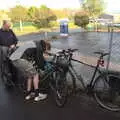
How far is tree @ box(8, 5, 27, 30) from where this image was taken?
4602cm

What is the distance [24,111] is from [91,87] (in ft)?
4.63

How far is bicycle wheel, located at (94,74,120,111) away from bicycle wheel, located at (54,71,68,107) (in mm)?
627

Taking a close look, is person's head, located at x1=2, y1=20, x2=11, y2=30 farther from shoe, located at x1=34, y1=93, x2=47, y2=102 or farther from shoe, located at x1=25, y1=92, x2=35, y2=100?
shoe, located at x1=34, y1=93, x2=47, y2=102

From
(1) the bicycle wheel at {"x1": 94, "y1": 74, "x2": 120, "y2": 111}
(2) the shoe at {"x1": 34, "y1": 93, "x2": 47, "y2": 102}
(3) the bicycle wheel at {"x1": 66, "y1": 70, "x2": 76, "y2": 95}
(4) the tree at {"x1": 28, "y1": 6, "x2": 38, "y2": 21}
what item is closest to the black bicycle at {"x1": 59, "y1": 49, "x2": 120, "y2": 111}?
(1) the bicycle wheel at {"x1": 94, "y1": 74, "x2": 120, "y2": 111}

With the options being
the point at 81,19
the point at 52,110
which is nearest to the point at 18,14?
the point at 81,19

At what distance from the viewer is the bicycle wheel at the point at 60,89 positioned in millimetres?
6406

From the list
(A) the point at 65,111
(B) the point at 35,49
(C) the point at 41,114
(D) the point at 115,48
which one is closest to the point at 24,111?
(C) the point at 41,114

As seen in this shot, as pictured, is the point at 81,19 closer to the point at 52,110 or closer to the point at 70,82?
the point at 70,82

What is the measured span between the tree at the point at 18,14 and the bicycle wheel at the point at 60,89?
40.0 metres

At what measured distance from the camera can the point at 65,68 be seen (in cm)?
646

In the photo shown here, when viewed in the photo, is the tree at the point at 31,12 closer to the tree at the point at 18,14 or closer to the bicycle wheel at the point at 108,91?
the tree at the point at 18,14

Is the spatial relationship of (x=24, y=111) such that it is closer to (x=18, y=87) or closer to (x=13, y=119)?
(x=13, y=119)

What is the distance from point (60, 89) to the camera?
650cm

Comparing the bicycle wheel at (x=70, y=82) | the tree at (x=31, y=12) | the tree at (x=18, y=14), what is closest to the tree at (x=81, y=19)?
the tree at (x=31, y=12)
